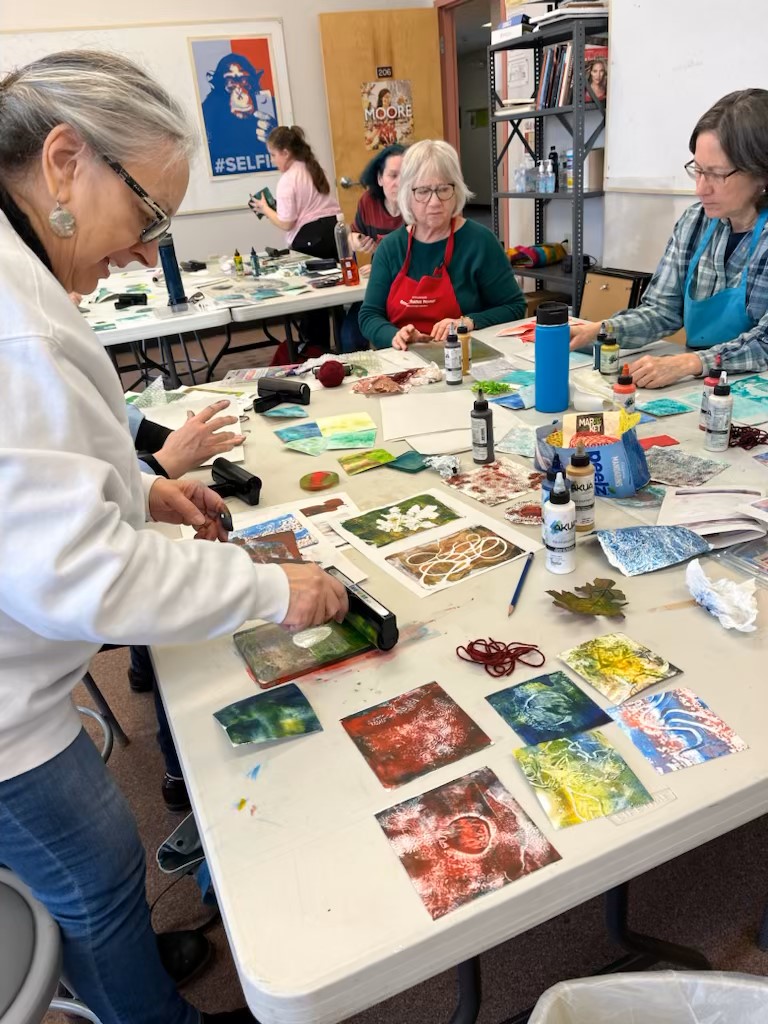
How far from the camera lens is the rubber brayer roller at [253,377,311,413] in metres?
1.98

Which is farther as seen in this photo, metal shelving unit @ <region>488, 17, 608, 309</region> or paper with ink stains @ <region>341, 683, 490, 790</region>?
metal shelving unit @ <region>488, 17, 608, 309</region>

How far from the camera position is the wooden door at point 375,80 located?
5422mm

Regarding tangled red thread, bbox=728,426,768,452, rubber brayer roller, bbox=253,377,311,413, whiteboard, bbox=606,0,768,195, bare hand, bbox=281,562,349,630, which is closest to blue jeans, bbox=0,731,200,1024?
bare hand, bbox=281,562,349,630

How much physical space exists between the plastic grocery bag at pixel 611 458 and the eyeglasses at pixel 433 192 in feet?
4.63

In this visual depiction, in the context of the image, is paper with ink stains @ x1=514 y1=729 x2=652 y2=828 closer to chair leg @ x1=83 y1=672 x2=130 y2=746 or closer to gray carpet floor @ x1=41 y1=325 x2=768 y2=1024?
gray carpet floor @ x1=41 y1=325 x2=768 y2=1024

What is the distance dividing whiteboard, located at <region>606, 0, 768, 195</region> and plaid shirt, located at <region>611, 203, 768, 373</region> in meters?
1.60

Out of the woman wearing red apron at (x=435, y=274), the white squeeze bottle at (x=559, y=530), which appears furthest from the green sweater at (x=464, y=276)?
the white squeeze bottle at (x=559, y=530)

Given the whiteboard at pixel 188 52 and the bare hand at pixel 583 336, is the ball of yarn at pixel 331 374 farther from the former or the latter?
the whiteboard at pixel 188 52

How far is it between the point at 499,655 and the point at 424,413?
3.23 feet

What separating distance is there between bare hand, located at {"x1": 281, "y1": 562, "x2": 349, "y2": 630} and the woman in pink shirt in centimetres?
362

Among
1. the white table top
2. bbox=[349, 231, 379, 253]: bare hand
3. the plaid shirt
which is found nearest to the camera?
the white table top

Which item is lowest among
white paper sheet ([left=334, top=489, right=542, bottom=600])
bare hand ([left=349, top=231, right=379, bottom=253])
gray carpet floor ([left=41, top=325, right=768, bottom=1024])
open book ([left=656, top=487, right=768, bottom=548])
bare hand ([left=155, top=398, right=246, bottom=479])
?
gray carpet floor ([left=41, top=325, right=768, bottom=1024])

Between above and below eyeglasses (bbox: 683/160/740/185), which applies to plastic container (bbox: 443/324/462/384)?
below

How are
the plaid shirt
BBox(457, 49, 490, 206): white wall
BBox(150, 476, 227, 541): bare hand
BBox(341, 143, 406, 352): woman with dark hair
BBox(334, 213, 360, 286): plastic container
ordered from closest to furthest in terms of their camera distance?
1. BBox(150, 476, 227, 541): bare hand
2. the plaid shirt
3. BBox(334, 213, 360, 286): plastic container
4. BBox(341, 143, 406, 352): woman with dark hair
5. BBox(457, 49, 490, 206): white wall
